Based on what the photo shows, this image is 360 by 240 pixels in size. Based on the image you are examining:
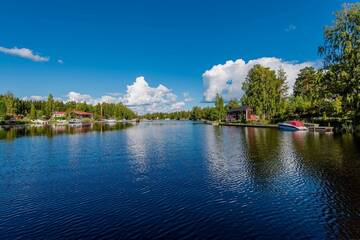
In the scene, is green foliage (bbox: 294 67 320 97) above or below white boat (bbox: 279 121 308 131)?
above

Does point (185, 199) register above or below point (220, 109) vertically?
below

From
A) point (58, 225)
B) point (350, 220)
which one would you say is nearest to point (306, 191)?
point (350, 220)

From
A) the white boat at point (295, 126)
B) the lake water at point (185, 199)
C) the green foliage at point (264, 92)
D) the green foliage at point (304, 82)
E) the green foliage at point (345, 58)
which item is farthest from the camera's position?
the green foliage at point (304, 82)

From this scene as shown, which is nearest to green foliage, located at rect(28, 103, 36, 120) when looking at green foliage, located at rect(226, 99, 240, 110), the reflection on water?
the reflection on water

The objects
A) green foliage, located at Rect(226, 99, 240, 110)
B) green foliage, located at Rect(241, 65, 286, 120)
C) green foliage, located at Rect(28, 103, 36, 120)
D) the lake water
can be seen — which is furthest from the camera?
green foliage, located at Rect(226, 99, 240, 110)

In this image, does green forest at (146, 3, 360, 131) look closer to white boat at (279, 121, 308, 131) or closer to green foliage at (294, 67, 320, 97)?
white boat at (279, 121, 308, 131)

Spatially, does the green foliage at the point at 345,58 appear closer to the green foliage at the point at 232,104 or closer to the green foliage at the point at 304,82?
the green foliage at the point at 304,82

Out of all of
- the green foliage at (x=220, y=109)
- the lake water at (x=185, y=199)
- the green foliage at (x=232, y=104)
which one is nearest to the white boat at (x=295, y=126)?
the lake water at (x=185, y=199)

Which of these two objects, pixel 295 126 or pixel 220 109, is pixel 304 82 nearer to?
pixel 220 109

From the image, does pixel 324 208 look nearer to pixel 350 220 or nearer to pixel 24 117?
pixel 350 220

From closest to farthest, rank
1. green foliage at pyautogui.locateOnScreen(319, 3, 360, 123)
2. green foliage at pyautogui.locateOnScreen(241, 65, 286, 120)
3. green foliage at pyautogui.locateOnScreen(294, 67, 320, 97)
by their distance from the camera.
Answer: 1. green foliage at pyautogui.locateOnScreen(319, 3, 360, 123)
2. green foliage at pyautogui.locateOnScreen(241, 65, 286, 120)
3. green foliage at pyautogui.locateOnScreen(294, 67, 320, 97)

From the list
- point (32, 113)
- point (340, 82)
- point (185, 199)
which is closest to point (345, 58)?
point (340, 82)

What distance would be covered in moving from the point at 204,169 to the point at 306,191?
9353 millimetres

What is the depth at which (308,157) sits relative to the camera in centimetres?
2856
